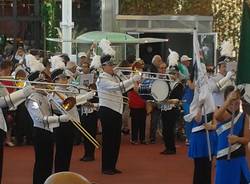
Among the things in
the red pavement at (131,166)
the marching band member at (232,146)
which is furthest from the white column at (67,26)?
the marching band member at (232,146)

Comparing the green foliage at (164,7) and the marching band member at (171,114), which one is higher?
the green foliage at (164,7)

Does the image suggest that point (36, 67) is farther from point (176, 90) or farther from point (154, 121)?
point (154, 121)

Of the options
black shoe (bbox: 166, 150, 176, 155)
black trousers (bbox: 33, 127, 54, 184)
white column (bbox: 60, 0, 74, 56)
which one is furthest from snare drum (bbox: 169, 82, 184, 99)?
white column (bbox: 60, 0, 74, 56)

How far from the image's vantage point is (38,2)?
29016 millimetres

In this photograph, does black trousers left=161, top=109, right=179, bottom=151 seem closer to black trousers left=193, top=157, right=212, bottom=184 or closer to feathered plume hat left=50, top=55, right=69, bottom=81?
feathered plume hat left=50, top=55, right=69, bottom=81

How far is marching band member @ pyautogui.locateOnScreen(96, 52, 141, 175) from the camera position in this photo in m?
10.8

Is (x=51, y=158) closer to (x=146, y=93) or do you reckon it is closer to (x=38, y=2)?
(x=146, y=93)

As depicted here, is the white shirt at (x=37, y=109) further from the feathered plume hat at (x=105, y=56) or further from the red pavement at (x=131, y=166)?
the feathered plume hat at (x=105, y=56)

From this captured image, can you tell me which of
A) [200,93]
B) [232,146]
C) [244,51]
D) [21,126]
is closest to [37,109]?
[200,93]

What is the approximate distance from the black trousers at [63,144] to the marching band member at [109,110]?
135 cm

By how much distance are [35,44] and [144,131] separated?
14910 mm

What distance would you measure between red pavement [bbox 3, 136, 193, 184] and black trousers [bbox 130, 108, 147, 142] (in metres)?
0.44

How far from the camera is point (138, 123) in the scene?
14.7 m

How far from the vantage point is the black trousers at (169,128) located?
43.7 ft
